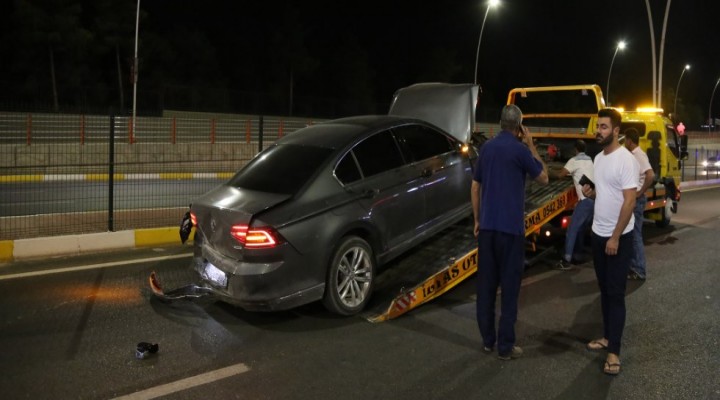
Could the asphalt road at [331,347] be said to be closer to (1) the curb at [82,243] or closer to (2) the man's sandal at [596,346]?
(2) the man's sandal at [596,346]

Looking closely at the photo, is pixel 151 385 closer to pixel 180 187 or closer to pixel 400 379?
pixel 400 379

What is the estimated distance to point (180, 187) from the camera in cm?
1197

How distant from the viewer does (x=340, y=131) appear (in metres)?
6.18

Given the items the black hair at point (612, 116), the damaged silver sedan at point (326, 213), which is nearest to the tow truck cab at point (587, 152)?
the damaged silver sedan at point (326, 213)

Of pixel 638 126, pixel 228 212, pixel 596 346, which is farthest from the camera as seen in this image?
pixel 638 126

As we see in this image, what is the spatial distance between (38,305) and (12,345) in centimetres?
100

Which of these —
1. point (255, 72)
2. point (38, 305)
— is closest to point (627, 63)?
point (255, 72)

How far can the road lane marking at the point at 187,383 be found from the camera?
4.07 metres

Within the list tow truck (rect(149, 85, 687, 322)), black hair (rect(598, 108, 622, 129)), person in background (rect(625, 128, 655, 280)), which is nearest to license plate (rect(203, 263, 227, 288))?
tow truck (rect(149, 85, 687, 322))

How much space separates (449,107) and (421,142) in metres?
2.98

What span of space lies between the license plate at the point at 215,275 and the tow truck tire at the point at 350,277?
2.82 feet

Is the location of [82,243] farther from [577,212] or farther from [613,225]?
[613,225]

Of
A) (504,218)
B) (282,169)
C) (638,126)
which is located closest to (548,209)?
(504,218)

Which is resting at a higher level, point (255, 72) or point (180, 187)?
point (255, 72)
